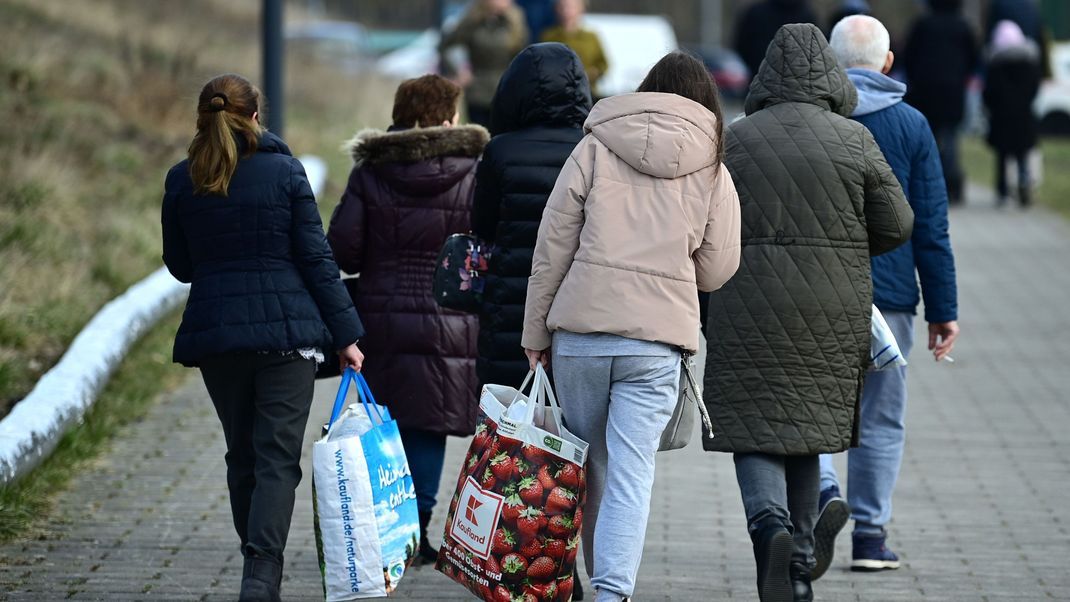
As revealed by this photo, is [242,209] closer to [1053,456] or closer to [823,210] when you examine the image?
[823,210]

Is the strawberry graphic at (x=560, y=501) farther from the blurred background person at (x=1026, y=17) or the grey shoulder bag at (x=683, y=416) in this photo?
the blurred background person at (x=1026, y=17)

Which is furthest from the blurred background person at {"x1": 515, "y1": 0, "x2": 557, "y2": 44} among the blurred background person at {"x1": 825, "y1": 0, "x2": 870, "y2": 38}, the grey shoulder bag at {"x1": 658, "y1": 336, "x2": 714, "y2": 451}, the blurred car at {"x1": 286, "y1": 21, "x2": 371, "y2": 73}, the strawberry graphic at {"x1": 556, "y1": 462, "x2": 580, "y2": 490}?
the strawberry graphic at {"x1": 556, "y1": 462, "x2": 580, "y2": 490}

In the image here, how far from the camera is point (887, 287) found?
19.1 ft

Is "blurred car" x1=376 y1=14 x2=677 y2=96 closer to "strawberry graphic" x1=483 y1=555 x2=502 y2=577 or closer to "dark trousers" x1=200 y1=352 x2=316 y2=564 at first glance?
"dark trousers" x1=200 y1=352 x2=316 y2=564

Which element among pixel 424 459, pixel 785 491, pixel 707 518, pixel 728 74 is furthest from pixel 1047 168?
pixel 785 491

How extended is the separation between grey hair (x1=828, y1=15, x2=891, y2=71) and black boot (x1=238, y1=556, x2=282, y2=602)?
260 centimetres

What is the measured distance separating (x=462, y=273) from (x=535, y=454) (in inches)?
31.3

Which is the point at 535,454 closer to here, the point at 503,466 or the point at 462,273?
the point at 503,466

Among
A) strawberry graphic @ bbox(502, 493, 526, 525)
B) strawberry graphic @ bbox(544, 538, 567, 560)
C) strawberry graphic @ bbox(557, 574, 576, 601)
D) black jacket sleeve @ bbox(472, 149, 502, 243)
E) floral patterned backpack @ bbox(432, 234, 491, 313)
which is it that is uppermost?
black jacket sleeve @ bbox(472, 149, 502, 243)

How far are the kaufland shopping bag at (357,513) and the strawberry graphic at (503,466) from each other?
40 centimetres

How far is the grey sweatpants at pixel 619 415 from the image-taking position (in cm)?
475

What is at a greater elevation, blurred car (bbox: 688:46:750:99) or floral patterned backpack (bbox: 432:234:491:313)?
floral patterned backpack (bbox: 432:234:491:313)

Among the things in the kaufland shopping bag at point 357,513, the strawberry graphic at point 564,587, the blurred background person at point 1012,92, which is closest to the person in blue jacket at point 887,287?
the strawberry graphic at point 564,587

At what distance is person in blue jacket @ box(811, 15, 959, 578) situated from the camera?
566 cm
